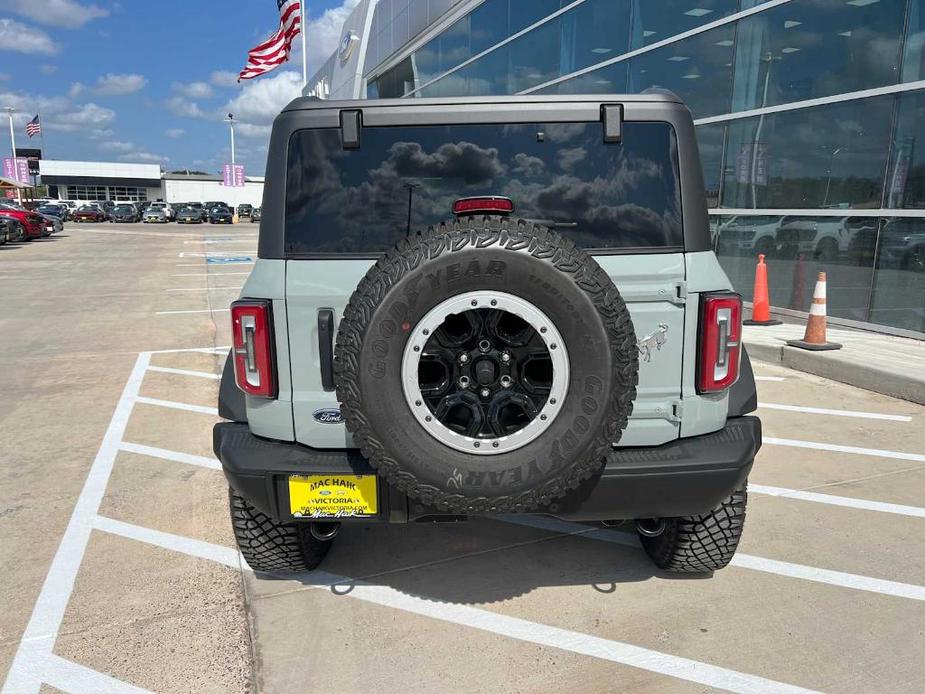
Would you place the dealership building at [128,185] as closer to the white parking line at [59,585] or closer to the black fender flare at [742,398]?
the white parking line at [59,585]

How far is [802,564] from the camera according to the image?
319 centimetres

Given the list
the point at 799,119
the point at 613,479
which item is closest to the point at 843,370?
the point at 799,119

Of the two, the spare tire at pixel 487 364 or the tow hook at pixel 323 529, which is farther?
the tow hook at pixel 323 529

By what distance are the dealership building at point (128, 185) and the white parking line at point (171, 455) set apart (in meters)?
80.7

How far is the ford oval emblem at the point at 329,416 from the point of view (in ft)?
8.16

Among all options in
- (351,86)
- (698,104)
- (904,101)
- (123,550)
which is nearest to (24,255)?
(351,86)

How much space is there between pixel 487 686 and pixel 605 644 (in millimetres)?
522

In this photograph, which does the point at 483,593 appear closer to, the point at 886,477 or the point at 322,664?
the point at 322,664

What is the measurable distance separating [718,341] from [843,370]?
16.2 feet

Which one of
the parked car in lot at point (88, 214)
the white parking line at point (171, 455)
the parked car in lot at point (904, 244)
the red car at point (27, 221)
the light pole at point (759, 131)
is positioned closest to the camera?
the white parking line at point (171, 455)

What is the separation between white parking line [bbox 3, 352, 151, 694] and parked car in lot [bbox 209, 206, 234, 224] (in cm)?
4547

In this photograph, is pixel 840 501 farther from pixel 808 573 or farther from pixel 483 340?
pixel 483 340

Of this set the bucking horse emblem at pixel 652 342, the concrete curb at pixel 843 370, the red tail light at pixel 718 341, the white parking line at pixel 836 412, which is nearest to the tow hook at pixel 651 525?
the red tail light at pixel 718 341

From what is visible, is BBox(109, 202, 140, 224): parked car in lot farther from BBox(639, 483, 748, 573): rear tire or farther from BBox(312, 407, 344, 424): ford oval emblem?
BBox(639, 483, 748, 573): rear tire
